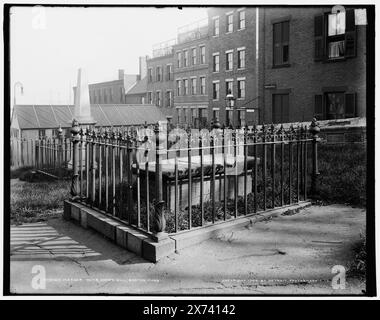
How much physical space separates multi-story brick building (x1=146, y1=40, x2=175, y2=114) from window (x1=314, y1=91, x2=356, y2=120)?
17408mm

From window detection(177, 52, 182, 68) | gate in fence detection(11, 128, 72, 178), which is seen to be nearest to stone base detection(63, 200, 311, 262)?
gate in fence detection(11, 128, 72, 178)

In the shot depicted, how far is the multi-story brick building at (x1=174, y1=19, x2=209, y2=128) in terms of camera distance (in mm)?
28812

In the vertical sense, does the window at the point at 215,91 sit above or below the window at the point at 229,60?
below

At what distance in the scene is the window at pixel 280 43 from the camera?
20.9 m

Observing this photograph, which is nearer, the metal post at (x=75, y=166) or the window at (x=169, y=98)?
the metal post at (x=75, y=166)

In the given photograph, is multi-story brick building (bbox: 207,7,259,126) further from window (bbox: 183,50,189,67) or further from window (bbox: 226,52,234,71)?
window (bbox: 183,50,189,67)

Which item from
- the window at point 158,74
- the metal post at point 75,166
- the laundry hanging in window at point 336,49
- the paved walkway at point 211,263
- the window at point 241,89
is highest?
the window at point 158,74

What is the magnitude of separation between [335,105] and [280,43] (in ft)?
17.2

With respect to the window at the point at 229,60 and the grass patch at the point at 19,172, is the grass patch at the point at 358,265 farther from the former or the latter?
the window at the point at 229,60

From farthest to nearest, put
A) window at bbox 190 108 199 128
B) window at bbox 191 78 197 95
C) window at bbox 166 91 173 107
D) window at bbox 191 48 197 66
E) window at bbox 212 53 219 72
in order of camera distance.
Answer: window at bbox 166 91 173 107, window at bbox 191 48 197 66, window at bbox 191 78 197 95, window at bbox 212 53 219 72, window at bbox 190 108 199 128

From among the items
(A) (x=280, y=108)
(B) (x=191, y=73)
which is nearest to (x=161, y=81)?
(B) (x=191, y=73)

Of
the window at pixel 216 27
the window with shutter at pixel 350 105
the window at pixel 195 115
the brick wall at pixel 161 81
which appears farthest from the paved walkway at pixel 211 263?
the brick wall at pixel 161 81
